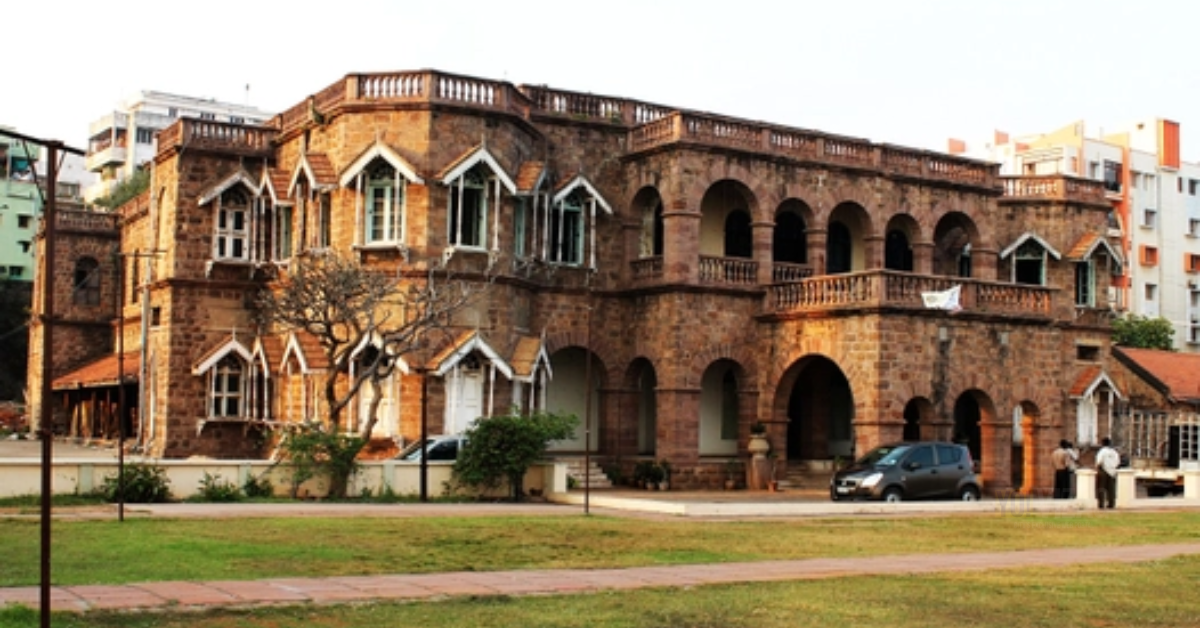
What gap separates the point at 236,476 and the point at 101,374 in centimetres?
1896

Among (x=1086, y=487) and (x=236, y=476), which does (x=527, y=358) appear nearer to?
(x=236, y=476)

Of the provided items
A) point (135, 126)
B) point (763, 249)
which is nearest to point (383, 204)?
point (763, 249)

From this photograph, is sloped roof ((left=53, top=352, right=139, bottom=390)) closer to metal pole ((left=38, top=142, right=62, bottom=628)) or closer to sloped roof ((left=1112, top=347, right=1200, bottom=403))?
sloped roof ((left=1112, top=347, right=1200, bottom=403))

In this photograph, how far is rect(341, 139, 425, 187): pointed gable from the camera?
29922mm

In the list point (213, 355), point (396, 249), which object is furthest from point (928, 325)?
point (213, 355)

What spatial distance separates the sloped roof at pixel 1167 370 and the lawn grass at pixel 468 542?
1841 centimetres

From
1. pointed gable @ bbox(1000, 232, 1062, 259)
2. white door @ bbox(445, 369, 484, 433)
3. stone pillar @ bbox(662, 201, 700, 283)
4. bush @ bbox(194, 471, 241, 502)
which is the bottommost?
bush @ bbox(194, 471, 241, 502)

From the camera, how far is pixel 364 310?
27406 mm

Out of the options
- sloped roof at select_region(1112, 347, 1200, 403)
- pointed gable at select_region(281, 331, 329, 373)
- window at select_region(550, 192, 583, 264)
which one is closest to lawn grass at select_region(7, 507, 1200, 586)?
pointed gable at select_region(281, 331, 329, 373)

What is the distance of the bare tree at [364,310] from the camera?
2652 centimetres

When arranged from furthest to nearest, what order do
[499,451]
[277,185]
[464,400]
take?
[277,185]
[464,400]
[499,451]

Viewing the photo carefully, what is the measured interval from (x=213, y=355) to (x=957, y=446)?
1698cm

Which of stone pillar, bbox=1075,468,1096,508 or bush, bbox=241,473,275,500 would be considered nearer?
bush, bbox=241,473,275,500

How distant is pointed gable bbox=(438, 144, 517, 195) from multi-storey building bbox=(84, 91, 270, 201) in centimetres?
5585
